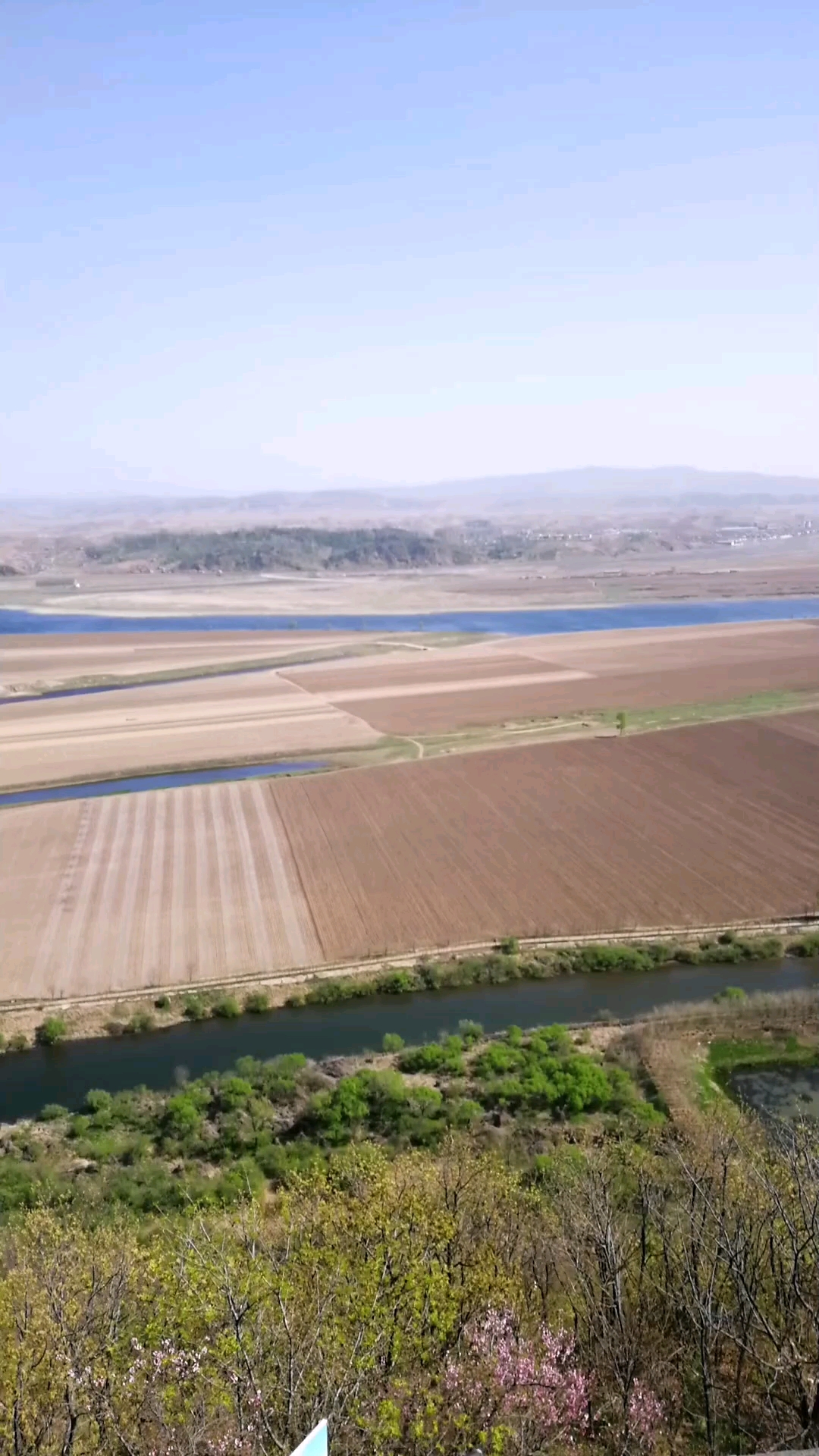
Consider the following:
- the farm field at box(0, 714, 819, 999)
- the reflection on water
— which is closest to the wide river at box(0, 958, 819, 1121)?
the farm field at box(0, 714, 819, 999)

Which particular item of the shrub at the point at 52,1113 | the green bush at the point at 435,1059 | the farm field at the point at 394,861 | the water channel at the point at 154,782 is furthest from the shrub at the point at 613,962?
the water channel at the point at 154,782

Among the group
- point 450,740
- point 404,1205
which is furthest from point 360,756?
point 404,1205

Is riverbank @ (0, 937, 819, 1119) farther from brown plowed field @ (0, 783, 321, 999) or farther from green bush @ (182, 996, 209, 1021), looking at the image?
brown plowed field @ (0, 783, 321, 999)

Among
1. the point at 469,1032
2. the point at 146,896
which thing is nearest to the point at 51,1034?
the point at 146,896

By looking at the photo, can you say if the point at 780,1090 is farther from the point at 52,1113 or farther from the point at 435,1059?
the point at 52,1113

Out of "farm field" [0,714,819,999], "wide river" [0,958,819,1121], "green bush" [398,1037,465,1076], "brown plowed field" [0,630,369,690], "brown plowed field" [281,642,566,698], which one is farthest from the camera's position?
"brown plowed field" [0,630,369,690]

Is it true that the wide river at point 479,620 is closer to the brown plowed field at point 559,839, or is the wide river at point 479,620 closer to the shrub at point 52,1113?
the brown plowed field at point 559,839

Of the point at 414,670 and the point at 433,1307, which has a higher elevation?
the point at 414,670

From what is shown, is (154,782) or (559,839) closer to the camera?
(559,839)
